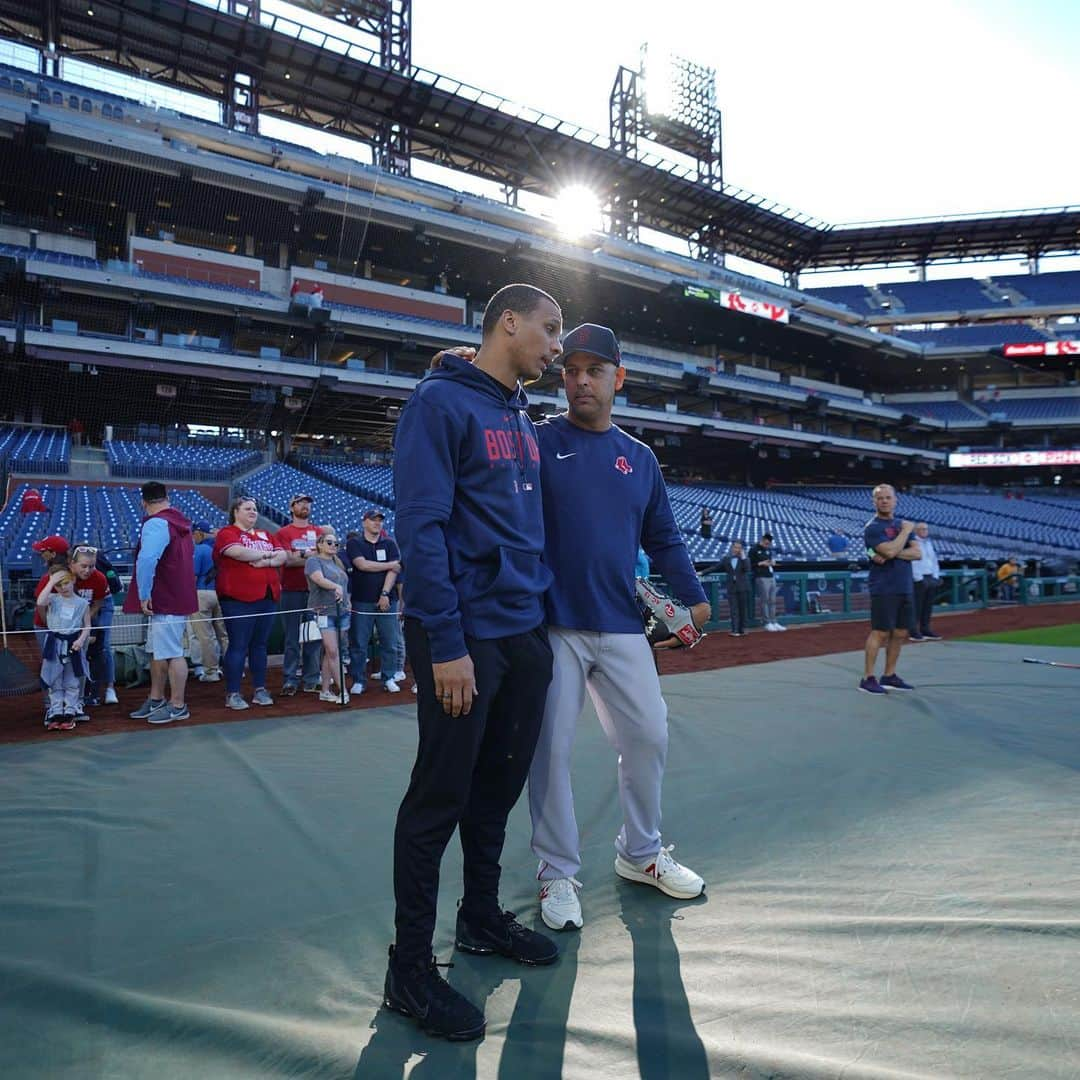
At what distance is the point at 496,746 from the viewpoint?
6.48 feet

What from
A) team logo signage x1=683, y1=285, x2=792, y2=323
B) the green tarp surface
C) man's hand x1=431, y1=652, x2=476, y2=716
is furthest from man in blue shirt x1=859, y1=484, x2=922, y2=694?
team logo signage x1=683, y1=285, x2=792, y2=323

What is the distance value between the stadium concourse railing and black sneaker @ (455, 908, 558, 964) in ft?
32.6

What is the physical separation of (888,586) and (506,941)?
4846 mm

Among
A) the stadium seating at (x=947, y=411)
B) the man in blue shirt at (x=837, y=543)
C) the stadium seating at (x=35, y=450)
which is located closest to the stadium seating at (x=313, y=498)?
A: the stadium seating at (x=35, y=450)

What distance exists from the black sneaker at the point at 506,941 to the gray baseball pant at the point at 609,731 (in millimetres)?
272

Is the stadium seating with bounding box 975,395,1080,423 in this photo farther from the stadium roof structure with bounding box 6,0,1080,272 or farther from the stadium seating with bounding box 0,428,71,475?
the stadium seating with bounding box 0,428,71,475

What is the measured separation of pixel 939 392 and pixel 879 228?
36.5 feet

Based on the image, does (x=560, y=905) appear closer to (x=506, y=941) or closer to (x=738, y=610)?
(x=506, y=941)

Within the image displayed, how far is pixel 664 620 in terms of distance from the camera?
2.48 metres

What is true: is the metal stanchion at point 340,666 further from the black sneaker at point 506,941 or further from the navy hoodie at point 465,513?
the navy hoodie at point 465,513

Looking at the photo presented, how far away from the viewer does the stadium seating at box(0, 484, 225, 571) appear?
11232 mm


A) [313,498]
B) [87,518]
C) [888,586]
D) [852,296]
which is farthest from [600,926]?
[852,296]

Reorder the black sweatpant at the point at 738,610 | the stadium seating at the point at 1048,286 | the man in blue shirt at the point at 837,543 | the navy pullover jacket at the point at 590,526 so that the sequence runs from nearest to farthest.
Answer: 1. the navy pullover jacket at the point at 590,526
2. the black sweatpant at the point at 738,610
3. the man in blue shirt at the point at 837,543
4. the stadium seating at the point at 1048,286

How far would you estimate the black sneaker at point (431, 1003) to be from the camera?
165cm
